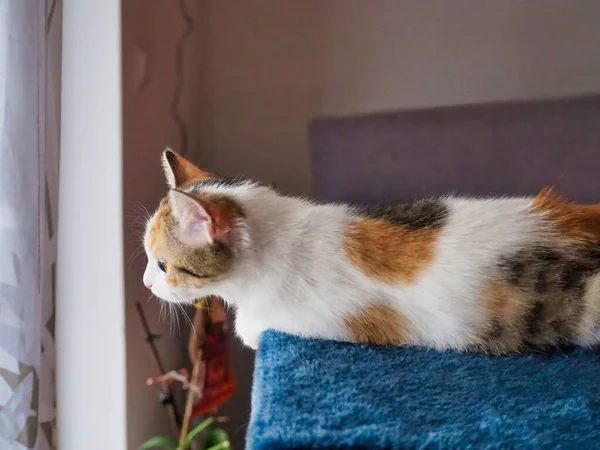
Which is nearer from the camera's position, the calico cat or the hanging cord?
the calico cat

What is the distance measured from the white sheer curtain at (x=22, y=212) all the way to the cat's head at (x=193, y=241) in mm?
173

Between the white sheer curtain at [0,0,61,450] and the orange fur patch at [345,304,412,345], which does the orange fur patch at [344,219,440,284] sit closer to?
the orange fur patch at [345,304,412,345]

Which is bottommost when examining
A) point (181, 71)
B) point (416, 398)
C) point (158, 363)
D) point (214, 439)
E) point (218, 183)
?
point (214, 439)

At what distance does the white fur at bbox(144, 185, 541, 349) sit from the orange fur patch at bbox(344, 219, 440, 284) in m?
0.01

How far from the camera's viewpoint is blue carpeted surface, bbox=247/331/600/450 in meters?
0.58

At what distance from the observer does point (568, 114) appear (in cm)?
124

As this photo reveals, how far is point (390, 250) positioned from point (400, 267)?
3cm

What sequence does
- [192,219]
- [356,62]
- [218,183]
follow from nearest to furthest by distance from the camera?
[192,219], [218,183], [356,62]

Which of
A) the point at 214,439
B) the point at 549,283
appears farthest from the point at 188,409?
the point at 549,283

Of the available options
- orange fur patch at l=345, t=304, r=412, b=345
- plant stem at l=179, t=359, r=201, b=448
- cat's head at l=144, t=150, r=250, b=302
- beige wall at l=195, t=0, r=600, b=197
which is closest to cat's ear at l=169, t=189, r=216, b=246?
cat's head at l=144, t=150, r=250, b=302

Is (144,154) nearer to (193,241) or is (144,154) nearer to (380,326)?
(193,241)

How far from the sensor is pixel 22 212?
83 centimetres

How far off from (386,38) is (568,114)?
0.43 meters

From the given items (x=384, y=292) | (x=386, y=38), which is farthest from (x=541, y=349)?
(x=386, y=38)
